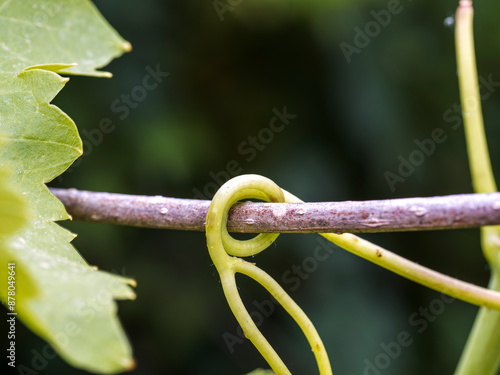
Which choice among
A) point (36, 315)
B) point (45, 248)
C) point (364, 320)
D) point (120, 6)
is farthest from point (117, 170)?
point (36, 315)

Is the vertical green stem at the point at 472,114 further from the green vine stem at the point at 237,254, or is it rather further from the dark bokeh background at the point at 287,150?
the dark bokeh background at the point at 287,150

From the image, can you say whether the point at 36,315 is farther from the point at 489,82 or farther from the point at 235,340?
the point at 489,82

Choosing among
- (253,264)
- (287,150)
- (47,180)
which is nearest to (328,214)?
(253,264)

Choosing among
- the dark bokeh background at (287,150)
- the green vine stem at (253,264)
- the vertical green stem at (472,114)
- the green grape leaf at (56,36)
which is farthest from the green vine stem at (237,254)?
the dark bokeh background at (287,150)

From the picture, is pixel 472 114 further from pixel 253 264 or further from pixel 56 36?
pixel 56 36

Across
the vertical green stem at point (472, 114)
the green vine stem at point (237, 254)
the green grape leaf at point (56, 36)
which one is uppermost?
the vertical green stem at point (472, 114)

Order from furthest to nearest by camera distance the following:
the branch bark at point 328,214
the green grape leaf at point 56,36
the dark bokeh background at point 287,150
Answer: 1. the dark bokeh background at point 287,150
2. the green grape leaf at point 56,36
3. the branch bark at point 328,214
